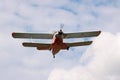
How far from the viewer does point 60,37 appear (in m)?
68.1

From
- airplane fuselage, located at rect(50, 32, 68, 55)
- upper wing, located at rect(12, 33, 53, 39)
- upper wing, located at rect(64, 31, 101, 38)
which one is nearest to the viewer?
airplane fuselage, located at rect(50, 32, 68, 55)

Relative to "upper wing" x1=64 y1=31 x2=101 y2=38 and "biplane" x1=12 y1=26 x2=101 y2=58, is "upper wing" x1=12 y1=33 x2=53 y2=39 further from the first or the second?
"upper wing" x1=64 y1=31 x2=101 y2=38

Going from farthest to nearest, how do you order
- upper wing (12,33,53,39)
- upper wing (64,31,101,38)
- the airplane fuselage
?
upper wing (12,33,53,39) → upper wing (64,31,101,38) → the airplane fuselage

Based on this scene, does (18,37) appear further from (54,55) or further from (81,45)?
(81,45)

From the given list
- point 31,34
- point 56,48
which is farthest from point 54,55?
point 31,34

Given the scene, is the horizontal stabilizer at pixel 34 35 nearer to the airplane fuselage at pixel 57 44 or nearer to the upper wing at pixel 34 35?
the upper wing at pixel 34 35

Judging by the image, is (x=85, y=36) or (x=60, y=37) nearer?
(x=60, y=37)

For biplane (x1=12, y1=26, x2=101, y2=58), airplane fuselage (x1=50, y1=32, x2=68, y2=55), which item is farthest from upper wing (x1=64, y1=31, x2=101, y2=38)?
airplane fuselage (x1=50, y1=32, x2=68, y2=55)

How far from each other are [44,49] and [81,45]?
7387 millimetres

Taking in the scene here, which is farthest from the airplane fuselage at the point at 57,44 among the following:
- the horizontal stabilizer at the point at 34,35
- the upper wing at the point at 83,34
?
the horizontal stabilizer at the point at 34,35

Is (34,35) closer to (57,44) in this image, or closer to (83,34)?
(57,44)

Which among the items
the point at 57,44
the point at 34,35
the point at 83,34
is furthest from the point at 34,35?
the point at 83,34

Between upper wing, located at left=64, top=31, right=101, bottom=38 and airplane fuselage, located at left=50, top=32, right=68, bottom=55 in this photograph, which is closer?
airplane fuselage, located at left=50, top=32, right=68, bottom=55

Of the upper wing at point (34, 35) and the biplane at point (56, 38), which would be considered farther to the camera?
the upper wing at point (34, 35)
